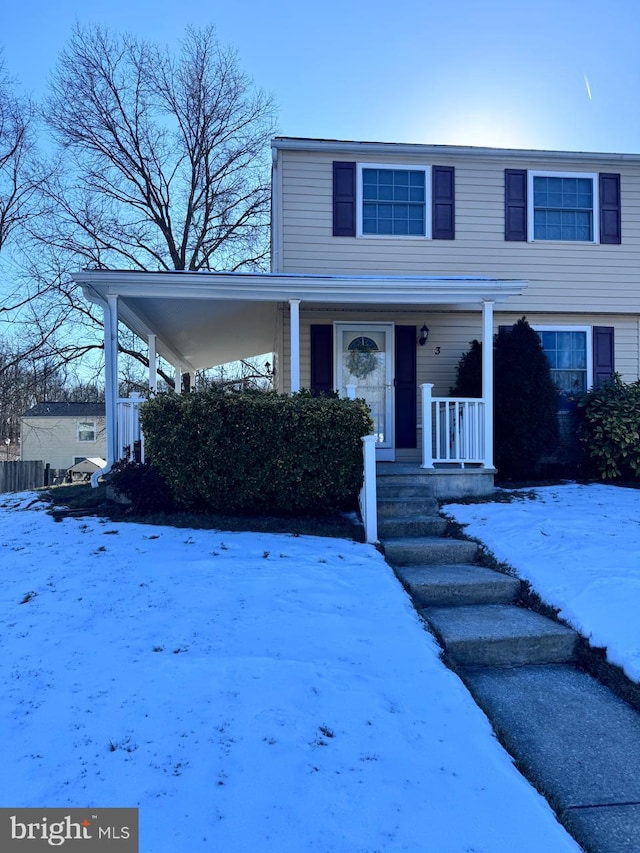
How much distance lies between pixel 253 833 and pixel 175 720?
72 centimetres

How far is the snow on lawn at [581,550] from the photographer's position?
383 cm

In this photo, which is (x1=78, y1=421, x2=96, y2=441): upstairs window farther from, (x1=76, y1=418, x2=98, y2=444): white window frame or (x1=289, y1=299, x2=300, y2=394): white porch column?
(x1=289, y1=299, x2=300, y2=394): white porch column

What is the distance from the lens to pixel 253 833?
2.04 m

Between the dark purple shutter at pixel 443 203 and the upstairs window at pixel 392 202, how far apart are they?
12 cm

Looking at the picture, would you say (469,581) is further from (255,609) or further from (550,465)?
(550,465)

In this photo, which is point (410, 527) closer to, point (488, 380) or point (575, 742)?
point (488, 380)

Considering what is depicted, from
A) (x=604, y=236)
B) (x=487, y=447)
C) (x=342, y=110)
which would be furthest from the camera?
(x=342, y=110)

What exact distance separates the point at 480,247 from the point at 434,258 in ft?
2.75

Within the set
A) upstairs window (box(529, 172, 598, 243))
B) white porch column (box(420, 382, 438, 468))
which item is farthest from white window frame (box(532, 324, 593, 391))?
white porch column (box(420, 382, 438, 468))

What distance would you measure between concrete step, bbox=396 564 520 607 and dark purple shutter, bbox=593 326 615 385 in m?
→ 6.33

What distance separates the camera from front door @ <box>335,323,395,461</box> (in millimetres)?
9297

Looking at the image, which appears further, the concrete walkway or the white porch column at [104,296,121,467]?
the white porch column at [104,296,121,467]

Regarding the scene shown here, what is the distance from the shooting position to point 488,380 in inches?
306

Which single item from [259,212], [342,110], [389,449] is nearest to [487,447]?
[389,449]
